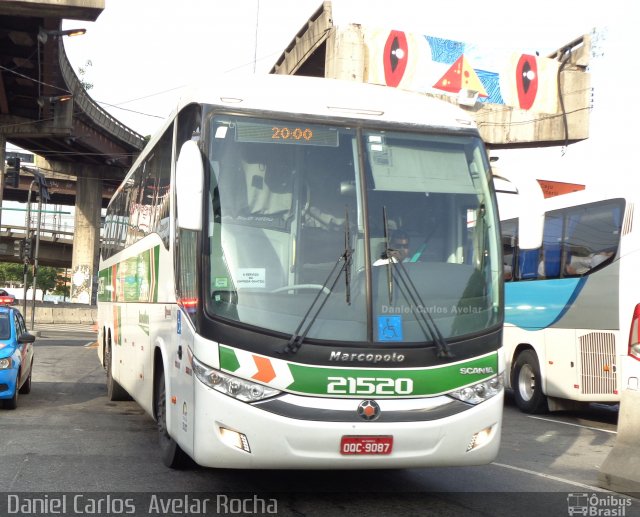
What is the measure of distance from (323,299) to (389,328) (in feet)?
1.73

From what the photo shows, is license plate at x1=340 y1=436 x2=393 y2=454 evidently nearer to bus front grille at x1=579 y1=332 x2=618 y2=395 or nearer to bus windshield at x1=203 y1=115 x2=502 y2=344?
bus windshield at x1=203 y1=115 x2=502 y2=344

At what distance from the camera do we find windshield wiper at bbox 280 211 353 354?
6.18 metres

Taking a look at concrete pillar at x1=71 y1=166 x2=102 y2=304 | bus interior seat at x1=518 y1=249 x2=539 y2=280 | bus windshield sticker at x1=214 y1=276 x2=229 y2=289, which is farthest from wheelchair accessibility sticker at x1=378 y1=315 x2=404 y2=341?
concrete pillar at x1=71 y1=166 x2=102 y2=304

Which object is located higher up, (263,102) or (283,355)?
(263,102)

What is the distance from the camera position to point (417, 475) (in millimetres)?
8195

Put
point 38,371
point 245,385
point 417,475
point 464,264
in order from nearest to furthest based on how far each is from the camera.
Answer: point 245,385
point 464,264
point 417,475
point 38,371

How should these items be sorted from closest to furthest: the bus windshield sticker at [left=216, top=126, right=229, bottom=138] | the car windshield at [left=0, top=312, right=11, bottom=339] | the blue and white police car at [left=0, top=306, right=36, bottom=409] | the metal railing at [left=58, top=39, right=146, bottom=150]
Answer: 1. the bus windshield sticker at [left=216, top=126, right=229, bottom=138]
2. the blue and white police car at [left=0, top=306, right=36, bottom=409]
3. the car windshield at [left=0, top=312, right=11, bottom=339]
4. the metal railing at [left=58, top=39, right=146, bottom=150]

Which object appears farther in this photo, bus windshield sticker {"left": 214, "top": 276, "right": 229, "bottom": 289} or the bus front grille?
the bus front grille

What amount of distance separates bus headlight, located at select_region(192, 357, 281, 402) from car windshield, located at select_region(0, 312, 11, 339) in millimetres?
7616

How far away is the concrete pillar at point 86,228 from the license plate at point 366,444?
54.3 m

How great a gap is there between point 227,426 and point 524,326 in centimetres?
1020

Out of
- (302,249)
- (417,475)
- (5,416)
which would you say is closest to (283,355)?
(302,249)

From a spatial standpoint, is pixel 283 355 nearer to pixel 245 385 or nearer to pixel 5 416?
pixel 245 385

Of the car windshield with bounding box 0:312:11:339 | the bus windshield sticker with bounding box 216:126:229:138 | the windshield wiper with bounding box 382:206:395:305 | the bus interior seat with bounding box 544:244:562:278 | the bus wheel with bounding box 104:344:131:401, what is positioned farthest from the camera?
Result: the bus interior seat with bounding box 544:244:562:278
